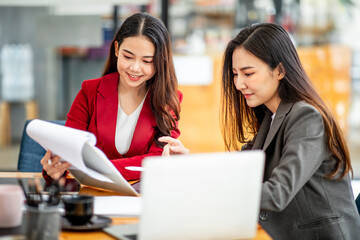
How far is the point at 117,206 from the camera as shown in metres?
1.64

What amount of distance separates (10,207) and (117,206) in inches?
14.3

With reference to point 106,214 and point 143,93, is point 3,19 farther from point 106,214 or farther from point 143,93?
point 106,214

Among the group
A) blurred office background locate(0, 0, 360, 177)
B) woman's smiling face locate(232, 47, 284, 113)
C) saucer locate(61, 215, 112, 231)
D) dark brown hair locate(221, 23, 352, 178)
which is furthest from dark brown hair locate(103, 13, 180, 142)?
blurred office background locate(0, 0, 360, 177)

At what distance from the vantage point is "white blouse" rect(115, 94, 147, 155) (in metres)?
2.30

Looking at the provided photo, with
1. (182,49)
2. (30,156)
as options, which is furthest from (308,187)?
(182,49)

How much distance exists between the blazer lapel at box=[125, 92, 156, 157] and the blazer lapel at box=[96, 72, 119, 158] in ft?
0.26

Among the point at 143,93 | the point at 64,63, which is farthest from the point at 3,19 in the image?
the point at 143,93

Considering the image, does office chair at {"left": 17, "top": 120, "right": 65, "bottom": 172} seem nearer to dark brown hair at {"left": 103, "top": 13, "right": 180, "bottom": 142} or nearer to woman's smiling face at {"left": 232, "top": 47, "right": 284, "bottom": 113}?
dark brown hair at {"left": 103, "top": 13, "right": 180, "bottom": 142}

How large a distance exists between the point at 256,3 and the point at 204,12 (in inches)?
18.5

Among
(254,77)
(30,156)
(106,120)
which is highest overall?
(254,77)

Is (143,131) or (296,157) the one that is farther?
(143,131)

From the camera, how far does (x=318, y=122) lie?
1696 mm

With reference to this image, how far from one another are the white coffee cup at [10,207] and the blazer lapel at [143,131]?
92 cm

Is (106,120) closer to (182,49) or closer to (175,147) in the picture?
(175,147)
